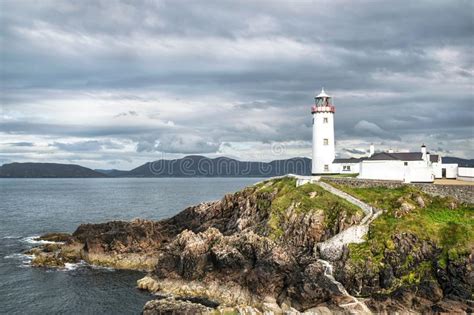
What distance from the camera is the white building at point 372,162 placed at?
6334cm

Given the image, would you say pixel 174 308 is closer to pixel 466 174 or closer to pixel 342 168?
pixel 342 168

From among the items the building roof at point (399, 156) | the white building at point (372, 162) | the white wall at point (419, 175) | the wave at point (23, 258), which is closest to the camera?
the wave at point (23, 258)

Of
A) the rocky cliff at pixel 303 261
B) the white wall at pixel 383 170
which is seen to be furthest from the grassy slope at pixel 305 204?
the white wall at pixel 383 170

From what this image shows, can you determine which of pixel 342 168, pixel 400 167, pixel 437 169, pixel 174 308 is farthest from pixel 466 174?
pixel 174 308

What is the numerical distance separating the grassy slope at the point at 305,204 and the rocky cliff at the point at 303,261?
13cm

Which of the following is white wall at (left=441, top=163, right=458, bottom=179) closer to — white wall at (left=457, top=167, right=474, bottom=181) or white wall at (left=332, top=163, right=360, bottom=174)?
white wall at (left=457, top=167, right=474, bottom=181)

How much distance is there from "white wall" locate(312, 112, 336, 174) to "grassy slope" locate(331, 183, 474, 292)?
2418 centimetres

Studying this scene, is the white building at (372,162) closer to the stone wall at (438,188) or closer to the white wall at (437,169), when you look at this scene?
the white wall at (437,169)

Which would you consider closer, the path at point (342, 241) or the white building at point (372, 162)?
the path at point (342, 241)

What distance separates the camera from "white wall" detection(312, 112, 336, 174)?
3118 inches

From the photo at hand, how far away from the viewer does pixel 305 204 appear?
57.4 m

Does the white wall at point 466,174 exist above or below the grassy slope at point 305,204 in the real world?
above

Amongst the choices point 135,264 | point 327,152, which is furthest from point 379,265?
point 327,152

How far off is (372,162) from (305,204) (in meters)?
15.8
